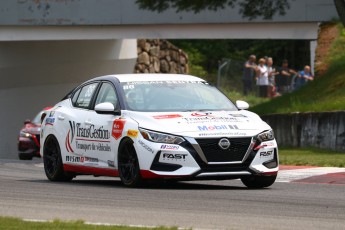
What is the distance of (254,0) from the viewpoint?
3269cm

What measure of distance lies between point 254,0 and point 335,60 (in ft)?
8.91

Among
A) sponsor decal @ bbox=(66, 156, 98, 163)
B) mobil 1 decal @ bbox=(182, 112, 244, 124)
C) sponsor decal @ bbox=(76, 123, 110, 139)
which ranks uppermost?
mobil 1 decal @ bbox=(182, 112, 244, 124)

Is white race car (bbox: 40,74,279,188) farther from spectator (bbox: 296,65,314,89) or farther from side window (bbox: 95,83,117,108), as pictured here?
spectator (bbox: 296,65,314,89)

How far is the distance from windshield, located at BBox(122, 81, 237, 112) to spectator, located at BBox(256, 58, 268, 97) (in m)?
21.4

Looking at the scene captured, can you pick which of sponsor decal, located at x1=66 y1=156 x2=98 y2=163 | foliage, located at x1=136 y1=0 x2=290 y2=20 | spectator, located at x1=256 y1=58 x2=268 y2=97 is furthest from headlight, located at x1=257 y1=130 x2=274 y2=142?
spectator, located at x1=256 y1=58 x2=268 y2=97

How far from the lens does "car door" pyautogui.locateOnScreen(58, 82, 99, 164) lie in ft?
53.7

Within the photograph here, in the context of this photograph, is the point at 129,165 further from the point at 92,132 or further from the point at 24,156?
the point at 24,156

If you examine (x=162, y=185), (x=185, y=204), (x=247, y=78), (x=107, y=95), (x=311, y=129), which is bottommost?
(x=247, y=78)

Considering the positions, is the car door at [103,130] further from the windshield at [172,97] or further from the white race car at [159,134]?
the windshield at [172,97]

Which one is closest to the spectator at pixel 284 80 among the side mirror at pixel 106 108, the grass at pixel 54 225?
the side mirror at pixel 106 108

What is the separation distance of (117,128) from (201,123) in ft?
3.92

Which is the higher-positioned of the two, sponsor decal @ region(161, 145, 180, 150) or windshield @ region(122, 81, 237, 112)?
windshield @ region(122, 81, 237, 112)

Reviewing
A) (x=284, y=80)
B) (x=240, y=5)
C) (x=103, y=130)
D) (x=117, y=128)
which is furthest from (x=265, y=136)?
(x=284, y=80)

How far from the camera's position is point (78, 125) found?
54.1ft
